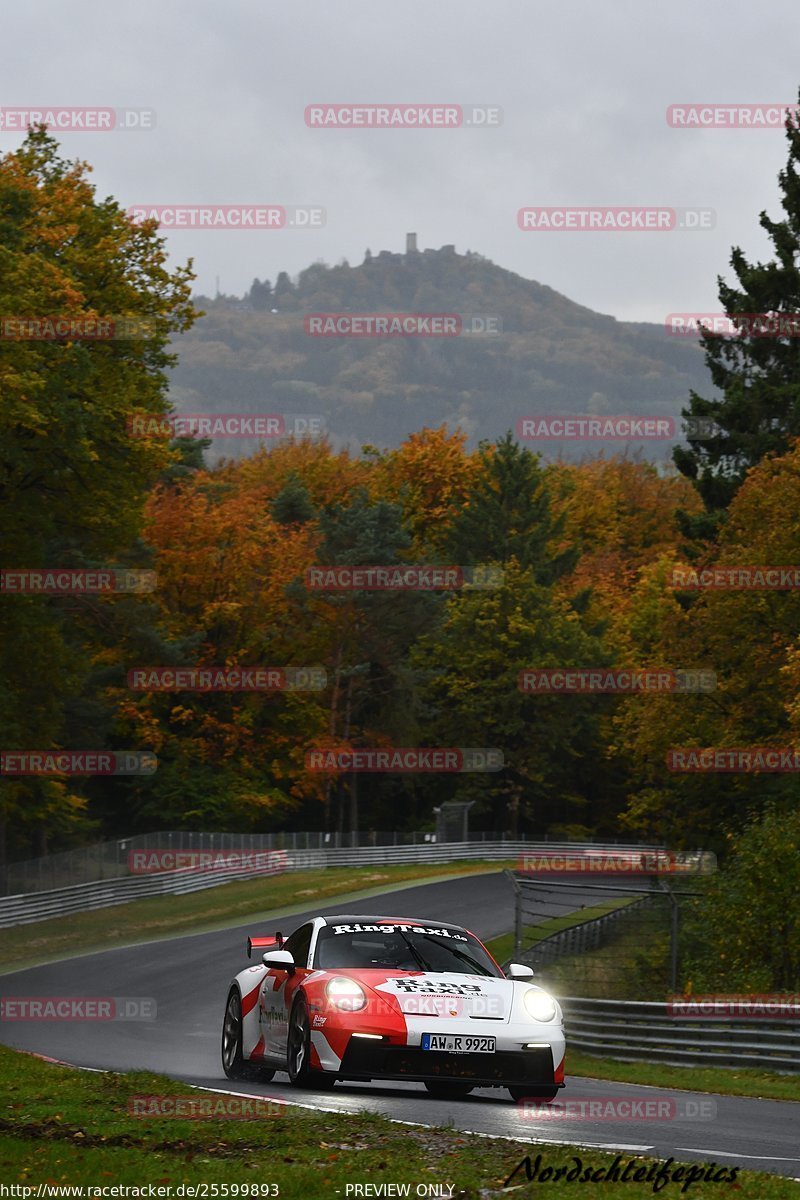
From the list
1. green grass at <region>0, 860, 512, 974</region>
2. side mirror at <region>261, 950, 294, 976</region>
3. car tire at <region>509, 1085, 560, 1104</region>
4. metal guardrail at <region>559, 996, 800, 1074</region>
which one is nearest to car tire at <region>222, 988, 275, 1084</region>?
side mirror at <region>261, 950, 294, 976</region>

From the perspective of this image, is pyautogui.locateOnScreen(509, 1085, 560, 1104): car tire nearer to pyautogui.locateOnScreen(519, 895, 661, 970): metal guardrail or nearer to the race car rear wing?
the race car rear wing

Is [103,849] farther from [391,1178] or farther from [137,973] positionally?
[391,1178]

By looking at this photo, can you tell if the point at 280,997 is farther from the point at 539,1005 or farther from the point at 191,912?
the point at 191,912

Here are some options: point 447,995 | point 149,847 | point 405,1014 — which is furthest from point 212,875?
point 405,1014

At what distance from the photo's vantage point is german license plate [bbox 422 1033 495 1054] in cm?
1191

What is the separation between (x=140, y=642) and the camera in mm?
66500

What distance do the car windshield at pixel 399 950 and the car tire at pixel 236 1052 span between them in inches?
59.8

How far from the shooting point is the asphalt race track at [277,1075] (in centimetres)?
1051

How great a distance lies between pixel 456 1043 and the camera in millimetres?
11961

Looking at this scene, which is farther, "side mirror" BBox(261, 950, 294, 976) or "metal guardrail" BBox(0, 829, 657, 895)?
"metal guardrail" BBox(0, 829, 657, 895)

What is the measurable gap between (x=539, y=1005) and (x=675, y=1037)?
8077mm

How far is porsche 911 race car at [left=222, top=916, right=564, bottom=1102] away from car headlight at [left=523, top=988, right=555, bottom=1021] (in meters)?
0.01

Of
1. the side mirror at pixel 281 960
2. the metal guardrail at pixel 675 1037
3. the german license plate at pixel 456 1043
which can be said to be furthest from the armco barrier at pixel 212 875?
the german license plate at pixel 456 1043

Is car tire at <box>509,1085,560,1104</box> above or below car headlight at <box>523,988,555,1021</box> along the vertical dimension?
below
